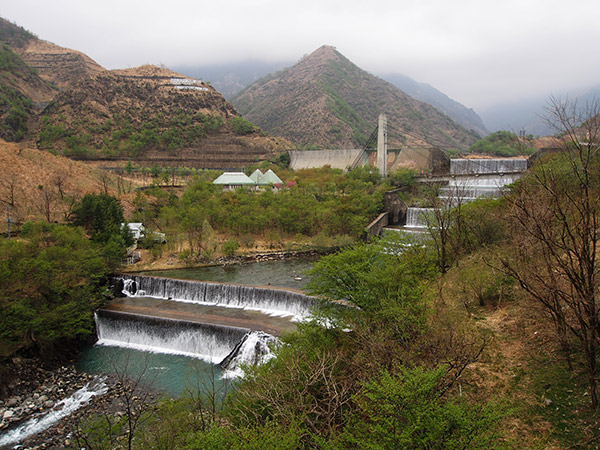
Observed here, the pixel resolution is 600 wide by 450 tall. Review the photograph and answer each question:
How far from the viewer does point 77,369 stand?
49.6 ft

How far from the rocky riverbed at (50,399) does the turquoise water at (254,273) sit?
9.52 meters

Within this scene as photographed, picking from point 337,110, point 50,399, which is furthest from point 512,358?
point 337,110

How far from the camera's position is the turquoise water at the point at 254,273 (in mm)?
22866

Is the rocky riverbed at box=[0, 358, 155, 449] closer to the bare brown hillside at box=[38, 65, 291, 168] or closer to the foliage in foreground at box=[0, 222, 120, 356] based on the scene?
the foliage in foreground at box=[0, 222, 120, 356]

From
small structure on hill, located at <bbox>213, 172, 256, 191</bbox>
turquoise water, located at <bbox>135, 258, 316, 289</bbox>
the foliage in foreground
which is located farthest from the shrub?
small structure on hill, located at <bbox>213, 172, 256, 191</bbox>

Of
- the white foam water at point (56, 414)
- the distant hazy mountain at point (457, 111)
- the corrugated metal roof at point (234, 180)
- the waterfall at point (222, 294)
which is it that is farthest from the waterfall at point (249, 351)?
the distant hazy mountain at point (457, 111)

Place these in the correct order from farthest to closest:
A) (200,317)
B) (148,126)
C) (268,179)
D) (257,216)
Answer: (148,126)
(268,179)
(257,216)
(200,317)

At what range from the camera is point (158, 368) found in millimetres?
14984

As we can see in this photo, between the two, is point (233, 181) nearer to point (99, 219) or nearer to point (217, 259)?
point (217, 259)

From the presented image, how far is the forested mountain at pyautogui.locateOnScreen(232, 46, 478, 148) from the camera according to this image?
8781 cm

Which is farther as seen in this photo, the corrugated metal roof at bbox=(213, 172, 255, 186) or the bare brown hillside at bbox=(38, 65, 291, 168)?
the bare brown hillside at bbox=(38, 65, 291, 168)

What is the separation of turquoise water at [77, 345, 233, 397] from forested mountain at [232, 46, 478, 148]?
70.4 m

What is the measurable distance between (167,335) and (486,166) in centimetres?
3802

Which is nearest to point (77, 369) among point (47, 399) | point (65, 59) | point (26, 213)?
point (47, 399)
